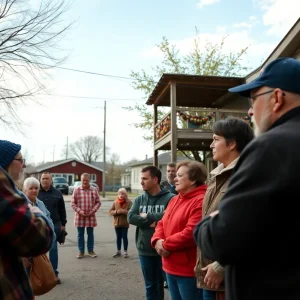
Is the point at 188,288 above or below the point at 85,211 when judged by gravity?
below

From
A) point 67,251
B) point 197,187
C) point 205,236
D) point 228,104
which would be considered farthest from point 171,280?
point 228,104

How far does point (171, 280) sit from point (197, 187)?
2.99ft

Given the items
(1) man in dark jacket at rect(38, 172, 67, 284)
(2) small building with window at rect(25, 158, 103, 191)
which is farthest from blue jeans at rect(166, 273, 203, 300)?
(2) small building with window at rect(25, 158, 103, 191)

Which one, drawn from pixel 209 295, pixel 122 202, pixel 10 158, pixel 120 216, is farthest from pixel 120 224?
pixel 10 158

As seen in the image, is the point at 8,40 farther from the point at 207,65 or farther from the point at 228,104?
the point at 207,65

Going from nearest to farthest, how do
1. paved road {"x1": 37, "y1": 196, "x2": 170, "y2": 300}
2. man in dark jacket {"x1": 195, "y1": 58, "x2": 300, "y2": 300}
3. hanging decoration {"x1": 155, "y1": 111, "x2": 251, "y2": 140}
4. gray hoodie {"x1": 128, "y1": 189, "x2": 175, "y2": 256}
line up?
man in dark jacket {"x1": 195, "y1": 58, "x2": 300, "y2": 300} < gray hoodie {"x1": 128, "y1": 189, "x2": 175, "y2": 256} < paved road {"x1": 37, "y1": 196, "x2": 170, "y2": 300} < hanging decoration {"x1": 155, "y1": 111, "x2": 251, "y2": 140}

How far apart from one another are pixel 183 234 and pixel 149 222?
1240 mm

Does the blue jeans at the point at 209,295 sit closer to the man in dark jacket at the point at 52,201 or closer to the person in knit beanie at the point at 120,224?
the man in dark jacket at the point at 52,201

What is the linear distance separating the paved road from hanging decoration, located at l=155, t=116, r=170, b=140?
6021 millimetres

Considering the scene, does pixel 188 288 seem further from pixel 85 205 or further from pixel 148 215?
pixel 85 205

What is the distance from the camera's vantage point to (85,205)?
8.70m

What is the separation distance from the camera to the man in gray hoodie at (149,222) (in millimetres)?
4375

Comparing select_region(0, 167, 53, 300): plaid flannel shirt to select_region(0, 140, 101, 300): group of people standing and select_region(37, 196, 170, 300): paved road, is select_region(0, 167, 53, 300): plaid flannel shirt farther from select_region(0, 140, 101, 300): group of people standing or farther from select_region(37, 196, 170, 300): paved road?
select_region(37, 196, 170, 300): paved road

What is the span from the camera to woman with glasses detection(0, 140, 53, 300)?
5.51ft
